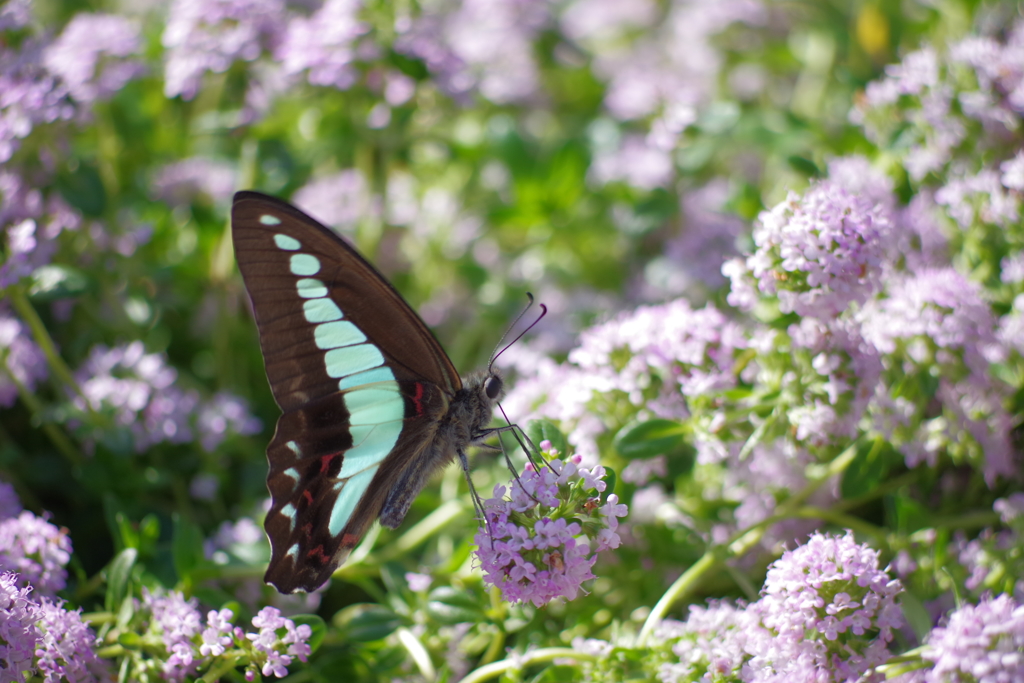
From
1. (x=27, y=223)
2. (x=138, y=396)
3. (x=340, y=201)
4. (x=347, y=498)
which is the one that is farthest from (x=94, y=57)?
(x=347, y=498)

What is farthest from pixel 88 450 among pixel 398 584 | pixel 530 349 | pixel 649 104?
pixel 649 104

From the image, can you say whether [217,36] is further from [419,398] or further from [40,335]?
[419,398]

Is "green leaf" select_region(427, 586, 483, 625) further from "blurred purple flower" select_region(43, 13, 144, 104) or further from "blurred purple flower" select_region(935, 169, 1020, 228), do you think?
"blurred purple flower" select_region(43, 13, 144, 104)

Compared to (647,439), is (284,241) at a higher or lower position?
higher

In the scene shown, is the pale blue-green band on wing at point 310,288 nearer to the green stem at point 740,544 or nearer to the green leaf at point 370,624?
the green leaf at point 370,624

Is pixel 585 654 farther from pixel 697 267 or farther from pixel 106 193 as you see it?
pixel 106 193

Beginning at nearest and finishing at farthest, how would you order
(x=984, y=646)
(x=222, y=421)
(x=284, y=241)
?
(x=984, y=646) < (x=284, y=241) < (x=222, y=421)

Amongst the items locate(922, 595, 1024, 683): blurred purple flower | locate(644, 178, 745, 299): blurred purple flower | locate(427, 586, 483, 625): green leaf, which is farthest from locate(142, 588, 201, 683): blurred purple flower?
locate(644, 178, 745, 299): blurred purple flower
